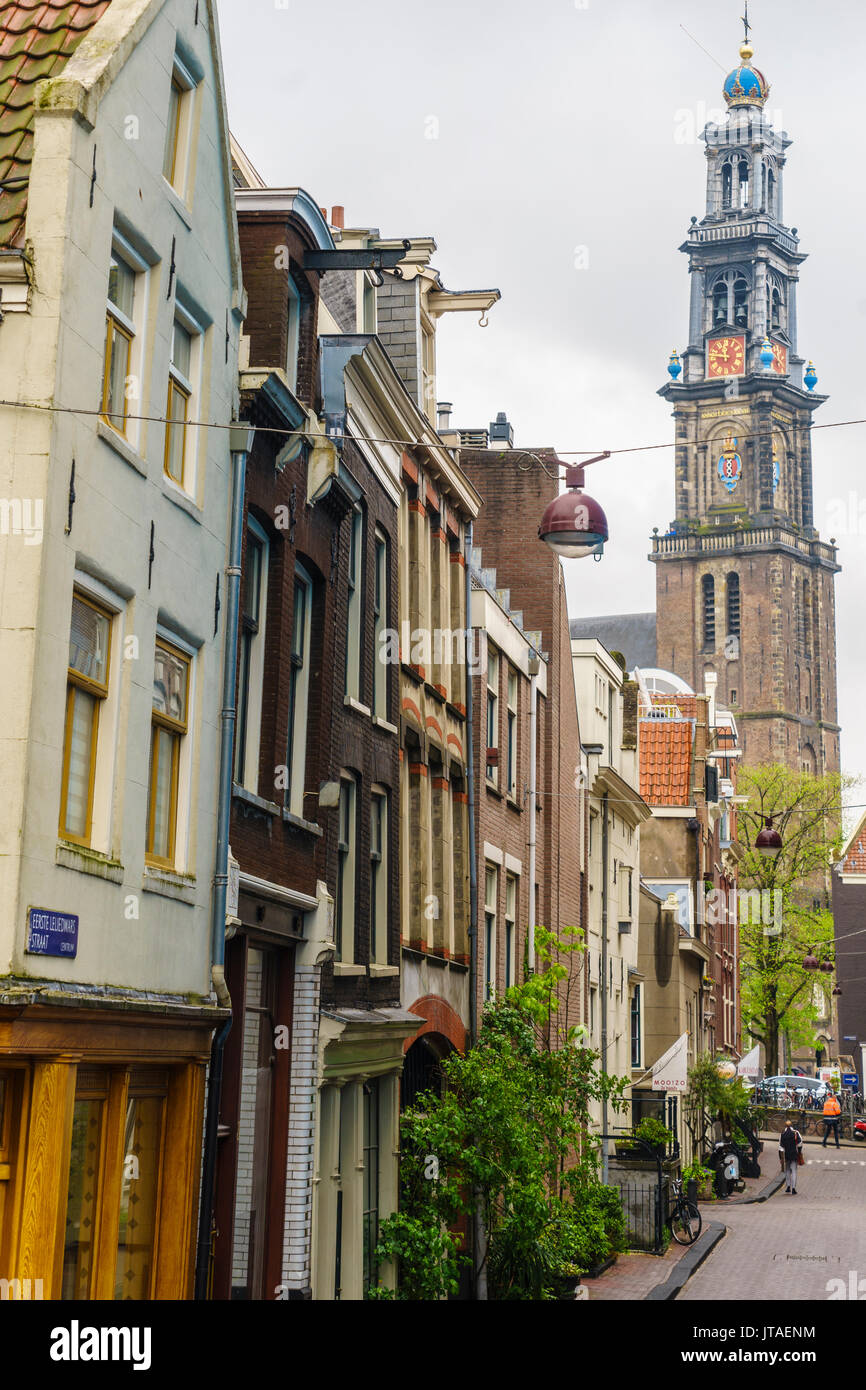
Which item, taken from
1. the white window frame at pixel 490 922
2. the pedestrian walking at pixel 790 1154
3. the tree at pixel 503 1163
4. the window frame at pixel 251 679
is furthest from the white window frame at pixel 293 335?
the pedestrian walking at pixel 790 1154

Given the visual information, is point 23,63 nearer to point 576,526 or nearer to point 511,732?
point 576,526

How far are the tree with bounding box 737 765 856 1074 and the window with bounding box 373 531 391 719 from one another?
50.6 meters

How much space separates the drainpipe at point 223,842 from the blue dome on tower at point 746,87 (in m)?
135

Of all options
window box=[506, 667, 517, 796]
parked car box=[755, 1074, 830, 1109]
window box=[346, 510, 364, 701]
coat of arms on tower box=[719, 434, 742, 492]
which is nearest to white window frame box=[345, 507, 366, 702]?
window box=[346, 510, 364, 701]

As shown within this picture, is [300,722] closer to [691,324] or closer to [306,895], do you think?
[306,895]

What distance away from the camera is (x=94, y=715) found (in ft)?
37.2

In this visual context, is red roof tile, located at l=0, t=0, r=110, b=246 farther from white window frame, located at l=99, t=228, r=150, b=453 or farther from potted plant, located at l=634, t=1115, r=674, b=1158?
potted plant, located at l=634, t=1115, r=674, b=1158

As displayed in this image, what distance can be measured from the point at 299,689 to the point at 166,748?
Answer: 366 centimetres

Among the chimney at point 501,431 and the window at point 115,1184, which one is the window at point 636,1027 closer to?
the chimney at point 501,431

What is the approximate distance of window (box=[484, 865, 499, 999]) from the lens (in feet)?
84.2

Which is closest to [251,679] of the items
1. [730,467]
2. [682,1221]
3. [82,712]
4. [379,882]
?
[82,712]

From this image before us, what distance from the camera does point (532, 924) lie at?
28500 millimetres
